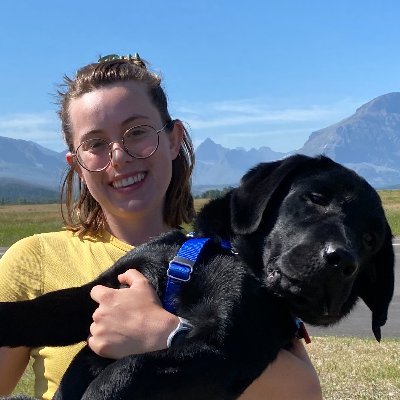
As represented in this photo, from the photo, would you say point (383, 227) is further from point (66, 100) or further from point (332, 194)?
point (66, 100)

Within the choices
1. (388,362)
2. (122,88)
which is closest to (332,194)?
(122,88)

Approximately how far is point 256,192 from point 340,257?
50 cm

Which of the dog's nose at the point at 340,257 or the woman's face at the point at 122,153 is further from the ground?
the woman's face at the point at 122,153

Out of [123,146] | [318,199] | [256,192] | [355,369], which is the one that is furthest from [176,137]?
[355,369]

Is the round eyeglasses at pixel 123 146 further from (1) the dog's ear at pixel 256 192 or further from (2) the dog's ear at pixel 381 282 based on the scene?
(2) the dog's ear at pixel 381 282

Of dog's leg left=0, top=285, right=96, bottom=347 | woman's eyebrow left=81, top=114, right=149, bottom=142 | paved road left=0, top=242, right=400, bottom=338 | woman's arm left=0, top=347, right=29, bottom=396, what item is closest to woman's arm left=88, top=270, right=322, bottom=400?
dog's leg left=0, top=285, right=96, bottom=347

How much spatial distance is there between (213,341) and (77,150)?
4.48 feet

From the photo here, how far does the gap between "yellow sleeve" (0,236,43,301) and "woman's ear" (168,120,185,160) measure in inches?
33.1

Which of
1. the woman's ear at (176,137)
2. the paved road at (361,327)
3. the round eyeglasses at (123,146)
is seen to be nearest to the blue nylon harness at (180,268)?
the round eyeglasses at (123,146)

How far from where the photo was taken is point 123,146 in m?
3.13

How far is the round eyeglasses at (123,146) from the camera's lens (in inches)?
124

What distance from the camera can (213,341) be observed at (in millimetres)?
2205

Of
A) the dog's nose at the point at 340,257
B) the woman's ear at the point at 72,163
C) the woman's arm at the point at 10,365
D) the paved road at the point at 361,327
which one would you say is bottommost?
the paved road at the point at 361,327

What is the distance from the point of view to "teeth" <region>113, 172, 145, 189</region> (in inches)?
125
